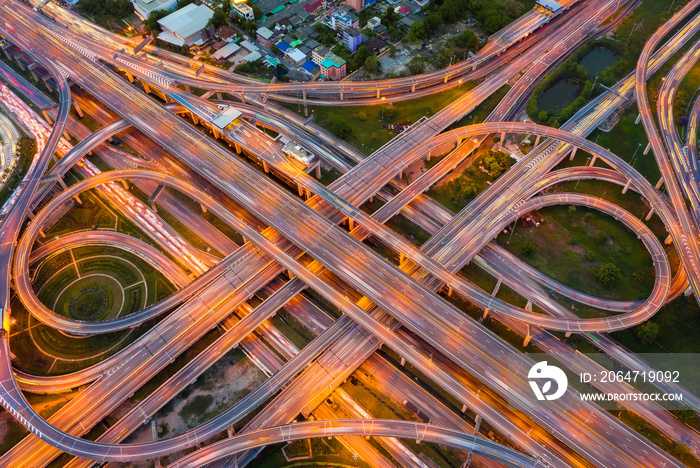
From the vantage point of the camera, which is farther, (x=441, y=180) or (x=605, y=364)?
(x=441, y=180)

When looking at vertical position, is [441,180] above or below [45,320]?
above

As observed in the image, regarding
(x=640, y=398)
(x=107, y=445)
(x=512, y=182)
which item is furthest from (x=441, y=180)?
(x=107, y=445)

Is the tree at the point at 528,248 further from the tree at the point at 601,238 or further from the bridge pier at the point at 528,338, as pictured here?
the bridge pier at the point at 528,338

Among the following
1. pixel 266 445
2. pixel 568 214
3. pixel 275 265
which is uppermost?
pixel 568 214

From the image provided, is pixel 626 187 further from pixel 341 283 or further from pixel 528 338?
pixel 341 283

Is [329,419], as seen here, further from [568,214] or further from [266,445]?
[568,214]

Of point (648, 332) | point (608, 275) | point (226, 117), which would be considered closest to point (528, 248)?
point (608, 275)

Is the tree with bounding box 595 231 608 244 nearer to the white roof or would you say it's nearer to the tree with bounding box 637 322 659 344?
the tree with bounding box 637 322 659 344

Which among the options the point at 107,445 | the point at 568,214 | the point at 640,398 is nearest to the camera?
the point at 107,445
